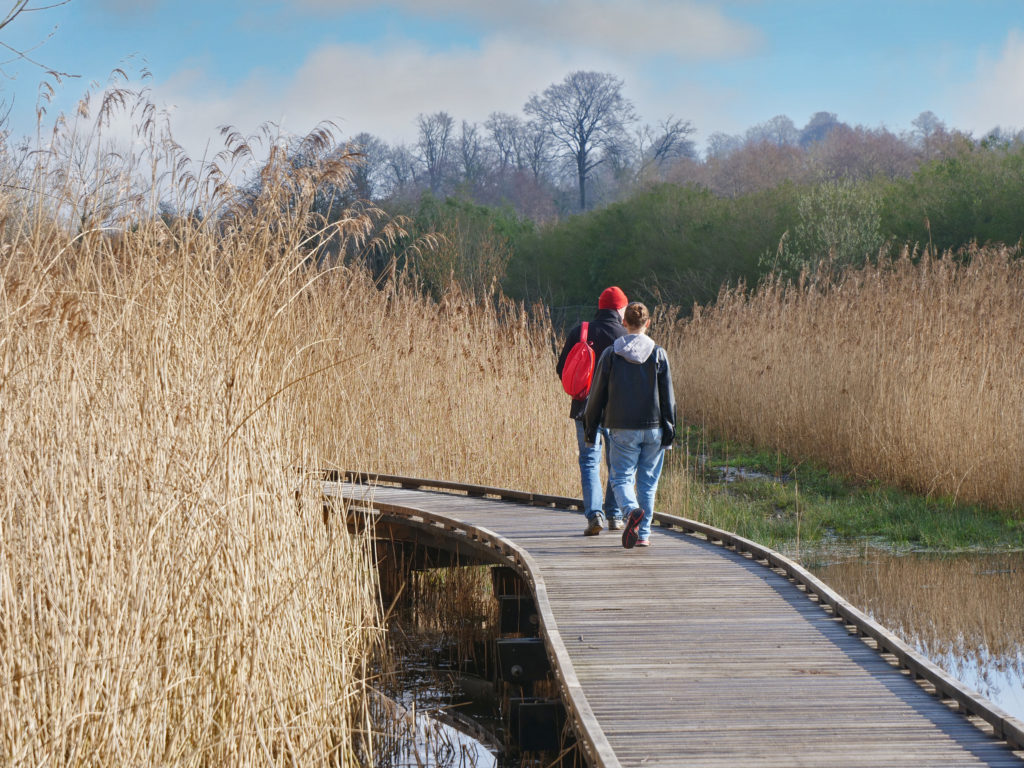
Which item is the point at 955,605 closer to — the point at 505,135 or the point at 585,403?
the point at 585,403

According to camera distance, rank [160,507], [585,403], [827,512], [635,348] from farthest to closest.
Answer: [827,512], [585,403], [635,348], [160,507]

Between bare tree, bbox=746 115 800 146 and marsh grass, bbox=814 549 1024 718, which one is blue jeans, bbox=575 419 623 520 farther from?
bare tree, bbox=746 115 800 146

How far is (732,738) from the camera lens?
3.39 m

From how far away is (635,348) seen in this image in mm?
5699

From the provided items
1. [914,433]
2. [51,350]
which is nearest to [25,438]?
[51,350]

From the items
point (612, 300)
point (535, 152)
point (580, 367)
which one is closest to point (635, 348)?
point (580, 367)

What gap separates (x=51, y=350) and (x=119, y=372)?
0.23 m

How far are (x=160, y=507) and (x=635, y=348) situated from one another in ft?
9.70

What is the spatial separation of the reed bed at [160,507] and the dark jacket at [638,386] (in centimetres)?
154

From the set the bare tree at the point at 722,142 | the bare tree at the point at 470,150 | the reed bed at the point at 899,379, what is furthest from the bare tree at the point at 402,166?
the reed bed at the point at 899,379

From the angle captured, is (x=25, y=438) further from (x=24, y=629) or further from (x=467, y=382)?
(x=467, y=382)

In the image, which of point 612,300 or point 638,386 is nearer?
point 638,386

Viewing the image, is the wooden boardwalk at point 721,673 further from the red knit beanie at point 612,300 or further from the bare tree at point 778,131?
the bare tree at point 778,131

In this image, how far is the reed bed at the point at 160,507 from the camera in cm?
297
